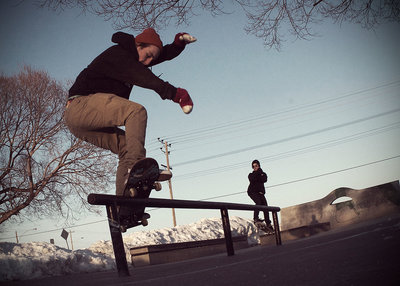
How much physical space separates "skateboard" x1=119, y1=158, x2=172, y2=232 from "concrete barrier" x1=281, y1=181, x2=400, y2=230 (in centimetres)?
1186

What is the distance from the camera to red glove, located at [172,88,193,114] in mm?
3049

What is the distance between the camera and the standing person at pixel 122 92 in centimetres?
307

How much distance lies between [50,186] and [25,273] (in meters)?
11.2

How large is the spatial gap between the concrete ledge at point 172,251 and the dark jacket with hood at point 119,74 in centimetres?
660

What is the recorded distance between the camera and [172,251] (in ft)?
33.5

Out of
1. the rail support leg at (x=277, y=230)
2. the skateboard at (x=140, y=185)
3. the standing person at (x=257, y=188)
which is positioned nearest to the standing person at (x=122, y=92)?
the skateboard at (x=140, y=185)

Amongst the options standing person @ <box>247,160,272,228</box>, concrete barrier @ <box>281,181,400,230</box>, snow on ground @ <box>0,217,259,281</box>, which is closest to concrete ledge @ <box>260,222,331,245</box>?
standing person @ <box>247,160,272,228</box>

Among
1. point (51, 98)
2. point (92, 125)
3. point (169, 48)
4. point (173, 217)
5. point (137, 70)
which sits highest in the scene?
point (51, 98)

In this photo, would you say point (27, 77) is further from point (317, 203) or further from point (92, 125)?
point (92, 125)

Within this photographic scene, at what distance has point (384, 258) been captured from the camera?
1.45 m

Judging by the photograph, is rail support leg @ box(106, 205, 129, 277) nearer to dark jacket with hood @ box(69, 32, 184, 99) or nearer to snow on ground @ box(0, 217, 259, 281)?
dark jacket with hood @ box(69, 32, 184, 99)

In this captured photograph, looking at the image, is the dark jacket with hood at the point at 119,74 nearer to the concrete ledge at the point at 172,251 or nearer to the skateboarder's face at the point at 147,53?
the skateboarder's face at the point at 147,53

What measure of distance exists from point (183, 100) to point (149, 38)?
658 millimetres

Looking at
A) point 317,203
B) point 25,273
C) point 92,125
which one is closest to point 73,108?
point 92,125
